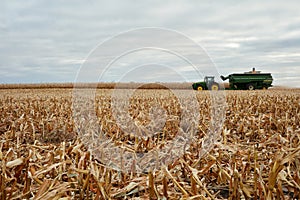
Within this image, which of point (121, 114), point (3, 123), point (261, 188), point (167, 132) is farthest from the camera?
point (121, 114)

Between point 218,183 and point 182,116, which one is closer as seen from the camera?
point 218,183

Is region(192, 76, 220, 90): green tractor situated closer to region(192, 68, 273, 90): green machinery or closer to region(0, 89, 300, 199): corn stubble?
region(192, 68, 273, 90): green machinery

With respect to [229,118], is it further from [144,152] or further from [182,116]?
[144,152]

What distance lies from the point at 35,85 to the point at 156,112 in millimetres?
29267

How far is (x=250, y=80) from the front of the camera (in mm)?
27141

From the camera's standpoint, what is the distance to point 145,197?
2.25 m

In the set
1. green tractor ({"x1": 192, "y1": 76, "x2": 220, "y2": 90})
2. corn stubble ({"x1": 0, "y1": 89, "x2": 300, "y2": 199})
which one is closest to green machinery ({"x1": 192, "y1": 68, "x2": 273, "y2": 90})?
green tractor ({"x1": 192, "y1": 76, "x2": 220, "y2": 90})

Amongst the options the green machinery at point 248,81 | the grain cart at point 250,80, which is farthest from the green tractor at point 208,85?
the grain cart at point 250,80

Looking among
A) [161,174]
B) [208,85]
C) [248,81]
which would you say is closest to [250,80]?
[248,81]

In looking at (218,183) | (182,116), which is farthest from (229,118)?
(218,183)

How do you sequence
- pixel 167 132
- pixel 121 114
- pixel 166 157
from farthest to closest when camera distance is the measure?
pixel 121 114 → pixel 167 132 → pixel 166 157

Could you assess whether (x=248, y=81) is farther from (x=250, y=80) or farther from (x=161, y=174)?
(x=161, y=174)

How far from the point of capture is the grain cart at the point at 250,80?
88.9 feet

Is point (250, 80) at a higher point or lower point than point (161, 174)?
higher
